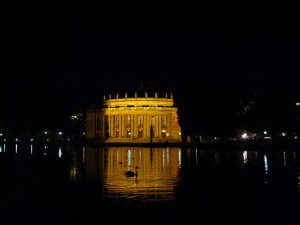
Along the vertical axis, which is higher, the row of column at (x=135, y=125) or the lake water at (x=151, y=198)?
the row of column at (x=135, y=125)

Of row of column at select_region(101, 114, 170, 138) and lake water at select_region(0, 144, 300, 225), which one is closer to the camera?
lake water at select_region(0, 144, 300, 225)

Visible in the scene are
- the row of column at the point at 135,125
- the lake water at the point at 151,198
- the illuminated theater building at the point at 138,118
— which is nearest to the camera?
the lake water at the point at 151,198

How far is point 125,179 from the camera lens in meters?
35.0

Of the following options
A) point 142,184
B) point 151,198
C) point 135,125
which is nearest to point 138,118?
point 135,125

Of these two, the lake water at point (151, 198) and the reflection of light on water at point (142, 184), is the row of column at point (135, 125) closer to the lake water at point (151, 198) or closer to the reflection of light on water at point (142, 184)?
the reflection of light on water at point (142, 184)

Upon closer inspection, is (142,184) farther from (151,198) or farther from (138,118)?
(138,118)

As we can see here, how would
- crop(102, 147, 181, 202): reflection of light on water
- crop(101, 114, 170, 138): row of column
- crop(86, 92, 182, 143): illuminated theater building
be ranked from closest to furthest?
1. crop(102, 147, 181, 202): reflection of light on water
2. crop(86, 92, 182, 143): illuminated theater building
3. crop(101, 114, 170, 138): row of column

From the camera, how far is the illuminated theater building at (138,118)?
15738cm

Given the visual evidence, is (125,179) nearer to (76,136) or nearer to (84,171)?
(84,171)

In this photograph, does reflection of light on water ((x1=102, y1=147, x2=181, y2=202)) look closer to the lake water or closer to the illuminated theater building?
the lake water

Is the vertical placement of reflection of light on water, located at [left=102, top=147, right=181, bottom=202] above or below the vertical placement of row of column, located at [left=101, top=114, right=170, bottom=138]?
below

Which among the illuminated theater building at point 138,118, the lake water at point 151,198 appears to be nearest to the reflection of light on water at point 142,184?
the lake water at point 151,198

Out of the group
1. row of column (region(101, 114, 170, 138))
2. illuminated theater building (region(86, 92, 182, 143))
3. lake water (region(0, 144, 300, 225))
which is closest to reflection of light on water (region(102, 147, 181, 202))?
lake water (region(0, 144, 300, 225))

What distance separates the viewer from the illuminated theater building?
157 metres
